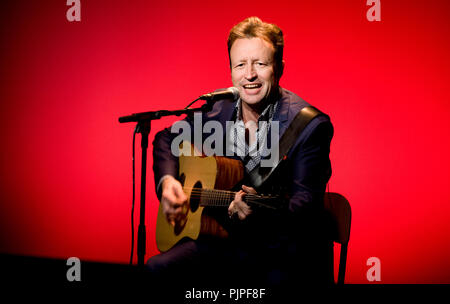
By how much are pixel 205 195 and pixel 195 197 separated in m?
0.11

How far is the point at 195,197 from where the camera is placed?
228 centimetres

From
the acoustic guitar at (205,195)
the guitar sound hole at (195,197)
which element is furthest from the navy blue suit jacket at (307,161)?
the guitar sound hole at (195,197)

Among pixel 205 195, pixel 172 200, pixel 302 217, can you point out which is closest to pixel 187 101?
pixel 205 195

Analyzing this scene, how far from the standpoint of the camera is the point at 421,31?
290cm

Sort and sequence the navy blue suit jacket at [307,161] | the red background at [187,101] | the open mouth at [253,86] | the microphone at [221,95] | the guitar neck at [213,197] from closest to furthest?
the microphone at [221,95] < the navy blue suit jacket at [307,161] < the guitar neck at [213,197] < the open mouth at [253,86] < the red background at [187,101]

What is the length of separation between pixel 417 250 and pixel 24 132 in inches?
148

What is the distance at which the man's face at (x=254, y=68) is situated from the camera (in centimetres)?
219

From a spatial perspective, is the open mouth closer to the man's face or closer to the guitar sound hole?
the man's face

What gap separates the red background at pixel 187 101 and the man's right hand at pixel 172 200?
1367mm

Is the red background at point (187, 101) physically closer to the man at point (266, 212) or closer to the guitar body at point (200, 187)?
the man at point (266, 212)

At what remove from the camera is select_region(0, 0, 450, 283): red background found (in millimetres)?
2930

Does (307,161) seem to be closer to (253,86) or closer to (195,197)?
(253,86)

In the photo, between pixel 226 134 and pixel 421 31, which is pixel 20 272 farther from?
pixel 421 31
